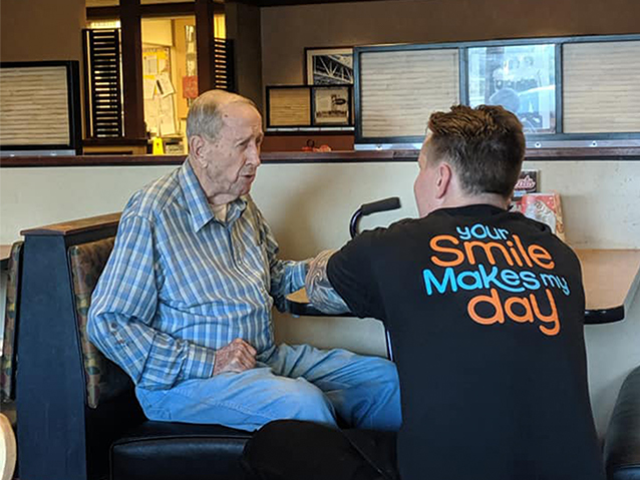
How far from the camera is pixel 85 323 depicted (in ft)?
7.33

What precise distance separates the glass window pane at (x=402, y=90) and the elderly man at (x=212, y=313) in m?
0.92

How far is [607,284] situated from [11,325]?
148cm

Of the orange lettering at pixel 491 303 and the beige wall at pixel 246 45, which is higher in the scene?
the beige wall at pixel 246 45

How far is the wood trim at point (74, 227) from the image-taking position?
224 centimetres

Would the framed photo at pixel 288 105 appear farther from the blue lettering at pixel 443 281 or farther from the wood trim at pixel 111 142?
the blue lettering at pixel 443 281

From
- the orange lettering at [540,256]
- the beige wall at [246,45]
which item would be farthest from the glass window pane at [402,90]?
the beige wall at [246,45]

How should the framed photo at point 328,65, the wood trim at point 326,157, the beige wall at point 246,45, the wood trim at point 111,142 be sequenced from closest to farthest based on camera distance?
the wood trim at point 326,157
the wood trim at point 111,142
the beige wall at point 246,45
the framed photo at point 328,65

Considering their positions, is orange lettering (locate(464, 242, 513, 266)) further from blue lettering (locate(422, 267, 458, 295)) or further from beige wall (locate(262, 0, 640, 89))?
beige wall (locate(262, 0, 640, 89))

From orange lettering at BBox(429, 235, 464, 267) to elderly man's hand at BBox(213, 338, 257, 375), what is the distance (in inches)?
32.6

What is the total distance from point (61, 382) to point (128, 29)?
6099 millimetres

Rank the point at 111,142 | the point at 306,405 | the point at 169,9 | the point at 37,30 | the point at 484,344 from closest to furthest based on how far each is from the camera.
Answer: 1. the point at 484,344
2. the point at 306,405
3. the point at 37,30
4. the point at 111,142
5. the point at 169,9

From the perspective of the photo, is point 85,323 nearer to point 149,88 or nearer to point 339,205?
point 339,205

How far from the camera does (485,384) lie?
1461 millimetres

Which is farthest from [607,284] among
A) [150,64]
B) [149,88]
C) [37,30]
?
[150,64]
